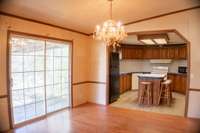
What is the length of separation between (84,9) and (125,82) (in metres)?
5.12

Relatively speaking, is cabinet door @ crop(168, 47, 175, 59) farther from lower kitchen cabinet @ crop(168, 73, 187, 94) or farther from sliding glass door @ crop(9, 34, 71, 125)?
sliding glass door @ crop(9, 34, 71, 125)

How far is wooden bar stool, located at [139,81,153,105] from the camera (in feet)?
19.9

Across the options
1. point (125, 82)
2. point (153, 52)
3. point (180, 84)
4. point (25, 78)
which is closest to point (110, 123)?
point (25, 78)

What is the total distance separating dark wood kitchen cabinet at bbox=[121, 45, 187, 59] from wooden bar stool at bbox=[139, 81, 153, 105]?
9.07 ft

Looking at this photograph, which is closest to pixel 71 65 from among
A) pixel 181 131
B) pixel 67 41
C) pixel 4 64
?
pixel 67 41

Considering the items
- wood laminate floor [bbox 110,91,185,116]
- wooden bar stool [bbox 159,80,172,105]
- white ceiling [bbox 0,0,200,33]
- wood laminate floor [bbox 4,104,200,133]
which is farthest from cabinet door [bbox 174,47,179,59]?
wood laminate floor [bbox 4,104,200,133]

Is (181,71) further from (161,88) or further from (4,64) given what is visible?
(4,64)

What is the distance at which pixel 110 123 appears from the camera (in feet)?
13.9

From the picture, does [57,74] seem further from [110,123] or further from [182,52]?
[182,52]

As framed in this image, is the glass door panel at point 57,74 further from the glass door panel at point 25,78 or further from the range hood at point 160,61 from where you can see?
the range hood at point 160,61

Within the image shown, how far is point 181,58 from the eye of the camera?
843 cm

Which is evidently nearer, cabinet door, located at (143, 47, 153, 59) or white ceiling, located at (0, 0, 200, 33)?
white ceiling, located at (0, 0, 200, 33)

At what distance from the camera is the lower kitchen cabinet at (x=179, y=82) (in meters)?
7.92

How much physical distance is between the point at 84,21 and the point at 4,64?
2.33 metres
